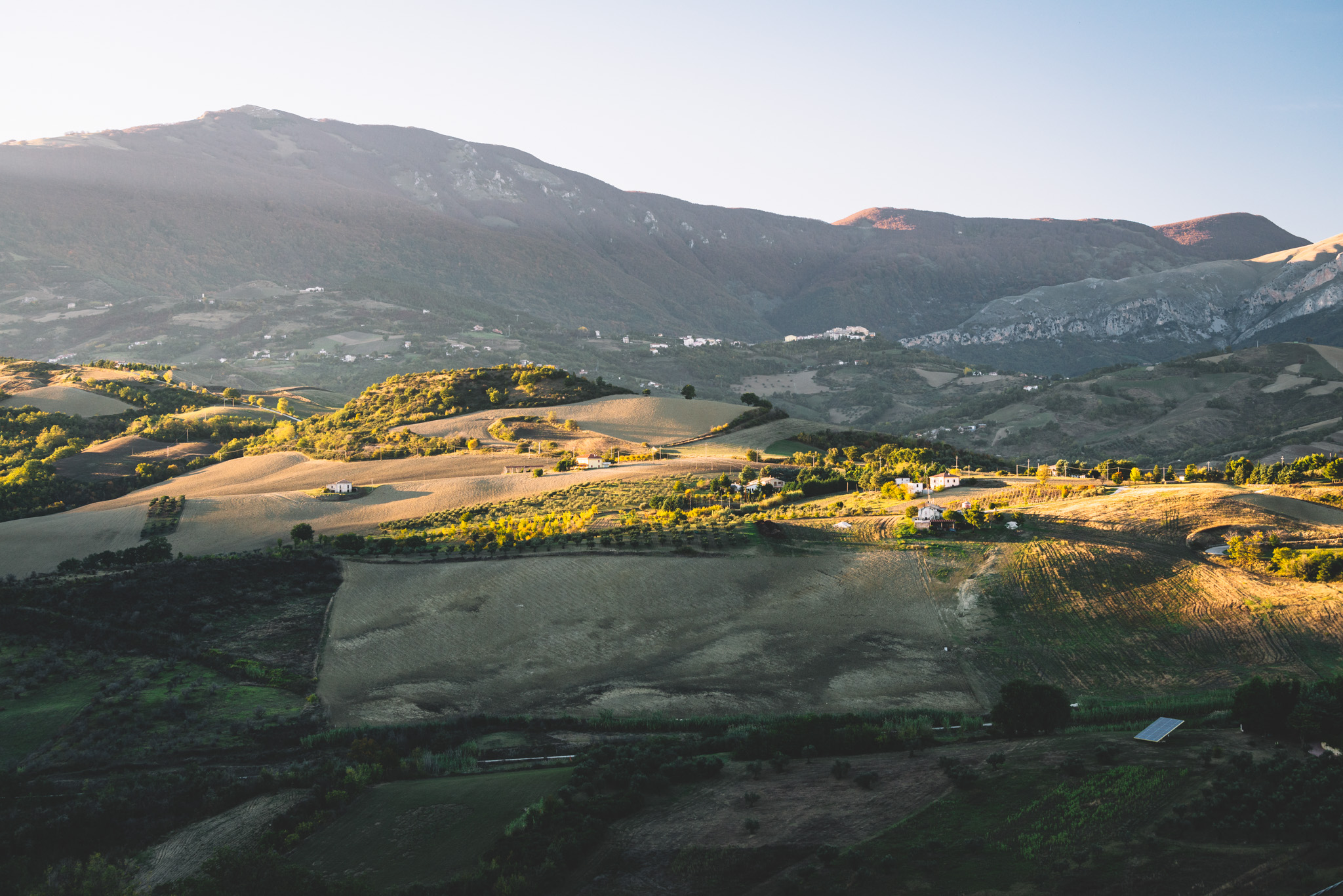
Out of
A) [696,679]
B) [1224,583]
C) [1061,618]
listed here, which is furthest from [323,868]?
[1224,583]

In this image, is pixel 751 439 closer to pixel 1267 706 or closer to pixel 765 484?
pixel 765 484

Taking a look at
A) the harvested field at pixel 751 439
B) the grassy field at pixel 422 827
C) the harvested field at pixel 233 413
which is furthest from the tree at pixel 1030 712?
the harvested field at pixel 233 413

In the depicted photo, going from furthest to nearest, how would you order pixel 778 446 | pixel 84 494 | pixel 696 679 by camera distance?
pixel 778 446
pixel 84 494
pixel 696 679

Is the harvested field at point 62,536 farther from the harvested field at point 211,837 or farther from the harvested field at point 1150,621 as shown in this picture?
the harvested field at point 1150,621

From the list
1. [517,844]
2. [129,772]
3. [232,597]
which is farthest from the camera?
[232,597]

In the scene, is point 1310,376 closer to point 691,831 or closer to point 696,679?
point 696,679

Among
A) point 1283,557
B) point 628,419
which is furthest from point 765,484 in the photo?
point 628,419

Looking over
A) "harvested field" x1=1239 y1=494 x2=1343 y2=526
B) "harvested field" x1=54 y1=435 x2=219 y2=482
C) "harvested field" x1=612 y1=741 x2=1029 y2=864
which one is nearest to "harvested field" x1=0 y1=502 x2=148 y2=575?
"harvested field" x1=54 y1=435 x2=219 y2=482
